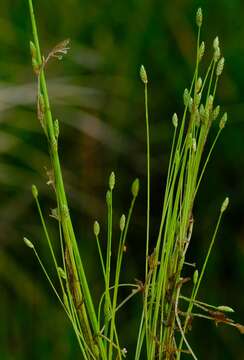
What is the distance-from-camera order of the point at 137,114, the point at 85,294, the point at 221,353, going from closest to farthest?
the point at 85,294
the point at 221,353
the point at 137,114

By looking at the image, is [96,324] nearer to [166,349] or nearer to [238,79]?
[166,349]

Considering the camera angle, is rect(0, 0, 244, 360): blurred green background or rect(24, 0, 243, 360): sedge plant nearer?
rect(24, 0, 243, 360): sedge plant

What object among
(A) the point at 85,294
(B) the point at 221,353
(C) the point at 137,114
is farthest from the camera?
(C) the point at 137,114

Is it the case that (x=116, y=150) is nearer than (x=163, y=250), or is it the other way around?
Answer: (x=163, y=250)

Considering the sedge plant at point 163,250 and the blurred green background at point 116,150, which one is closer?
the sedge plant at point 163,250

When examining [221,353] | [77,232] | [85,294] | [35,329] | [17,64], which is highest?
[17,64]

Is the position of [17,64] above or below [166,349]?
above

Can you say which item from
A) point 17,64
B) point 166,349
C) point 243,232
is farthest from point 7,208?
point 166,349

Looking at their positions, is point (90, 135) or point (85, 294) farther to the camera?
point (90, 135)
